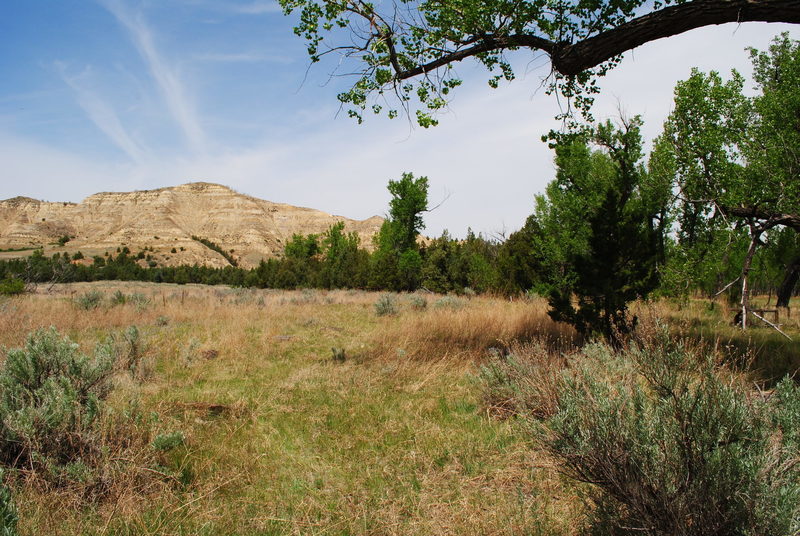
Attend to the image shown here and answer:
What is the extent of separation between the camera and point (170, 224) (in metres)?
122

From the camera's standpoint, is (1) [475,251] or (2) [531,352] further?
(1) [475,251]

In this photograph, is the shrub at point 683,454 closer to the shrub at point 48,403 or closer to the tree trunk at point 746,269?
the shrub at point 48,403

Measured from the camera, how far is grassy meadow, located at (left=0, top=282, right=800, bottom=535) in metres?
2.71

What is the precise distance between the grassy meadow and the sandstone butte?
310 ft

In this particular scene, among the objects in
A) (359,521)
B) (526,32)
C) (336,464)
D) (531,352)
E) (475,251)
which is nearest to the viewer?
(359,521)

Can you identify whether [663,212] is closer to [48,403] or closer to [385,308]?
[385,308]

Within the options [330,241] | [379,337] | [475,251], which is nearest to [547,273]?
[475,251]

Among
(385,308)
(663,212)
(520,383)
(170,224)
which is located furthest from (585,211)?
(170,224)

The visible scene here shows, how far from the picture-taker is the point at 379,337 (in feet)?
29.1

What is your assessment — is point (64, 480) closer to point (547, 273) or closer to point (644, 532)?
point (644, 532)

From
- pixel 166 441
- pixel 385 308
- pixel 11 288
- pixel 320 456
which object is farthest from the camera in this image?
pixel 11 288

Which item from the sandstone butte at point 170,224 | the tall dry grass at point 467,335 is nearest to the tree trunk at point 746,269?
the tall dry grass at point 467,335

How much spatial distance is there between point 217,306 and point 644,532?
14.9m

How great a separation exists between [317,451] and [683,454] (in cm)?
305
